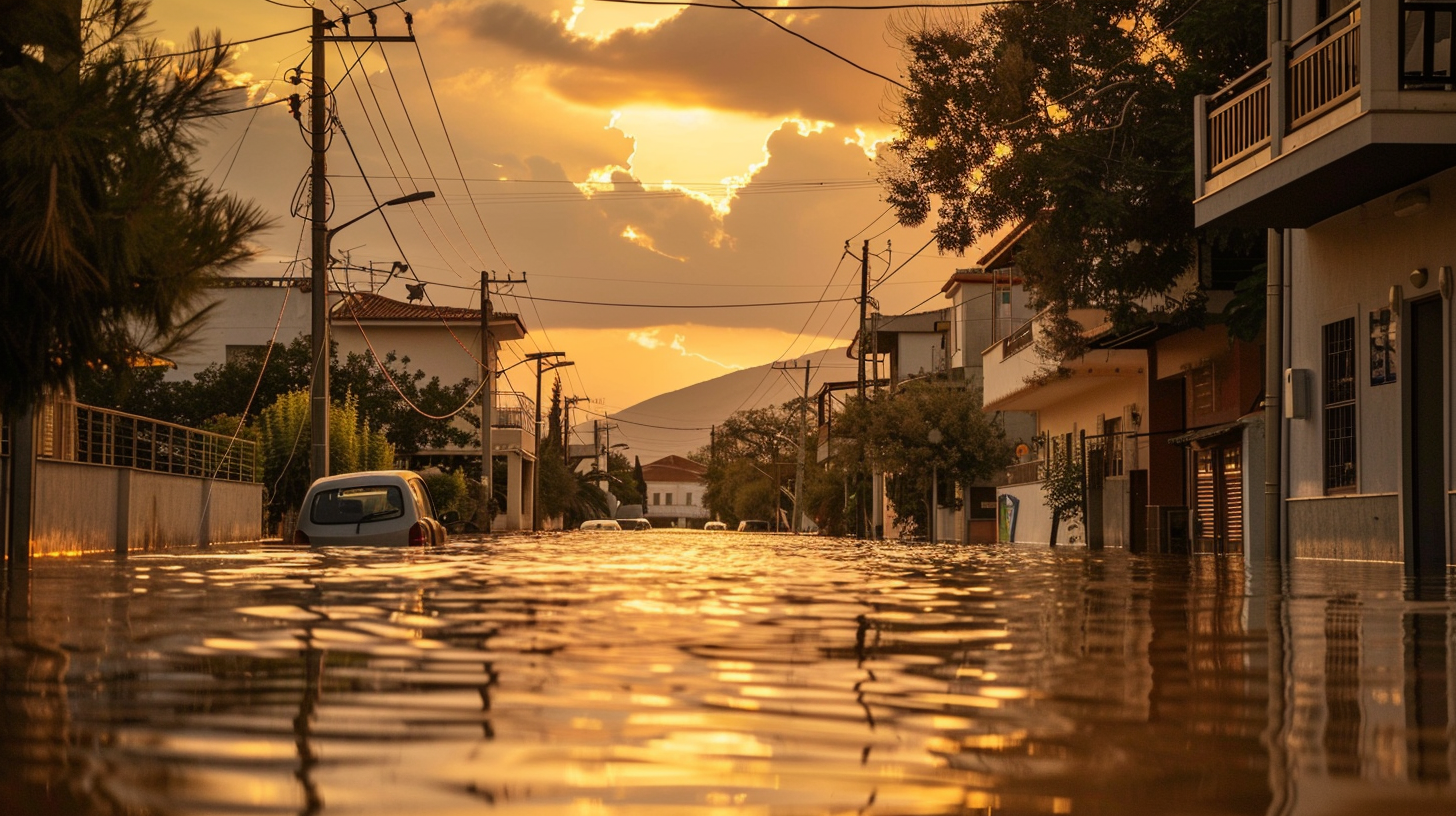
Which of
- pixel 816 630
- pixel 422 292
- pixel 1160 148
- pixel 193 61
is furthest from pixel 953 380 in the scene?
pixel 816 630

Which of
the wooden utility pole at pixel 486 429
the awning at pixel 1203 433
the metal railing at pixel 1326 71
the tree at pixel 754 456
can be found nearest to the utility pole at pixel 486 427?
the wooden utility pole at pixel 486 429

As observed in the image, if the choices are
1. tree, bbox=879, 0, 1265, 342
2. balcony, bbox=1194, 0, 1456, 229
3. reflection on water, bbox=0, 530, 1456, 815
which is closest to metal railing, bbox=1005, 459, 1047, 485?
tree, bbox=879, 0, 1265, 342

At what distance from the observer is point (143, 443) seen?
2688cm

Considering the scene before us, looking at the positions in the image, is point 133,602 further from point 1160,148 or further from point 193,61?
point 1160,148

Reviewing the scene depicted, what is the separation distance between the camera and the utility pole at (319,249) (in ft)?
103

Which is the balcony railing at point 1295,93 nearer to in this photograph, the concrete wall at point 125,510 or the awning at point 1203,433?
the awning at point 1203,433

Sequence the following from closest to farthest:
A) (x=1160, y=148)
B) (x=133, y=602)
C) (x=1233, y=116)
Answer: (x=133, y=602) < (x=1233, y=116) < (x=1160, y=148)

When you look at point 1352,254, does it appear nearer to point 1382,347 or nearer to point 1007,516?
point 1382,347

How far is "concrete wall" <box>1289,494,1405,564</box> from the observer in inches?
715

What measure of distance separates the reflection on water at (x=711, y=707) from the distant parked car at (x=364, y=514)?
1146 centimetres

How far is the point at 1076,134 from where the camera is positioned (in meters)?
25.6

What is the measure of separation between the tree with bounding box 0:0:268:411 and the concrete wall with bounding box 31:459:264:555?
8.23 metres

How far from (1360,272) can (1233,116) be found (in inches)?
105

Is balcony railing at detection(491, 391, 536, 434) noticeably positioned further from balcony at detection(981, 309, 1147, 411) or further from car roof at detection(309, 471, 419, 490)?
car roof at detection(309, 471, 419, 490)
